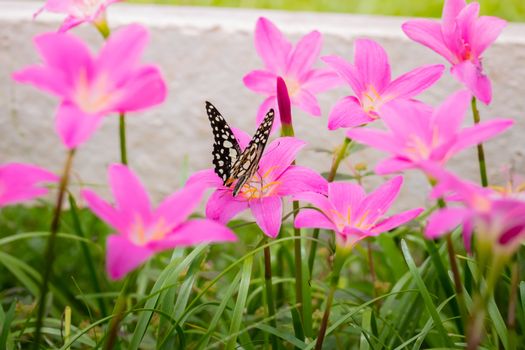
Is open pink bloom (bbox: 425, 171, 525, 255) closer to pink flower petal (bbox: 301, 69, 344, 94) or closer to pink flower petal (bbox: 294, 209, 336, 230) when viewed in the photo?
pink flower petal (bbox: 294, 209, 336, 230)

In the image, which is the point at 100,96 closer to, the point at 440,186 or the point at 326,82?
the point at 440,186

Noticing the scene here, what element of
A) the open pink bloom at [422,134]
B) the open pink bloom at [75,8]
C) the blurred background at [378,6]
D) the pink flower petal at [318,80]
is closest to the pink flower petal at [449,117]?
the open pink bloom at [422,134]

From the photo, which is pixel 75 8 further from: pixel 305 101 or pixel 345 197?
pixel 345 197

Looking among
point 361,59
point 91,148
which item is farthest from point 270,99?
point 91,148

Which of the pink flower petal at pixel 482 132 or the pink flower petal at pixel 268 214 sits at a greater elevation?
the pink flower petal at pixel 482 132

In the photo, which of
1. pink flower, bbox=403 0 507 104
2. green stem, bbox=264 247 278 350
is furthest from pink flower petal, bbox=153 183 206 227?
pink flower, bbox=403 0 507 104

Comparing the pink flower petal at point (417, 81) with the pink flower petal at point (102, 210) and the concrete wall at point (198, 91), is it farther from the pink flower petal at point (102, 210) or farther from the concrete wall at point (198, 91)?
the concrete wall at point (198, 91)
